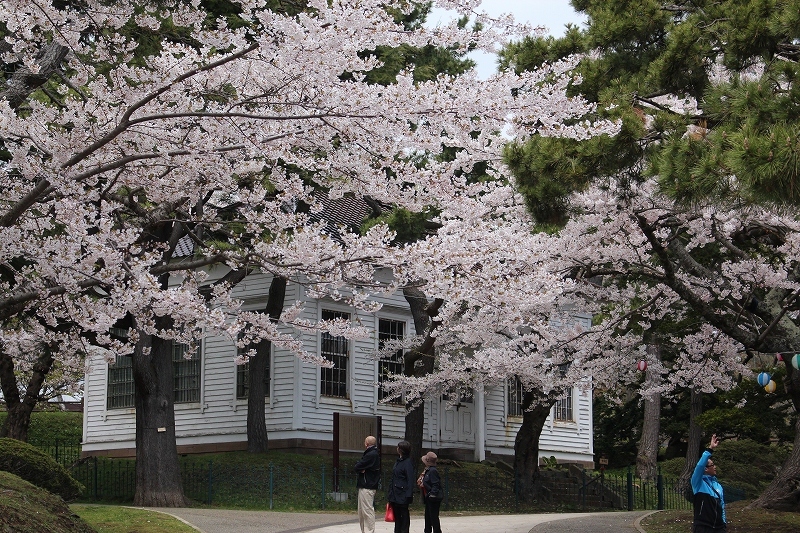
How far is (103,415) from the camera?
1102 inches

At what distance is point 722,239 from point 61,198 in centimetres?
1073

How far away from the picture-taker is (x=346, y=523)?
55.7 feet

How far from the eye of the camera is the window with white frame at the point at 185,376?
87.7 feet

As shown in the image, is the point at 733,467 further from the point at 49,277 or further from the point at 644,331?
the point at 49,277

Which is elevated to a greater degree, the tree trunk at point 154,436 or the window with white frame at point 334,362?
the window with white frame at point 334,362

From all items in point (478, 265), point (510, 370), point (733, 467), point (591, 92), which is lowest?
point (733, 467)

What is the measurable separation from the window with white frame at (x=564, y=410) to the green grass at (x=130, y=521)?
18066 millimetres

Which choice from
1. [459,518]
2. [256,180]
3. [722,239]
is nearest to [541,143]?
[256,180]

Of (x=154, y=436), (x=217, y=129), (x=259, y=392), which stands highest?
(x=217, y=129)

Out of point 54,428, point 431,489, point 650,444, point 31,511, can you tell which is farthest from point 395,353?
point 54,428

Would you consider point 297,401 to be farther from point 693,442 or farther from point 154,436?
point 693,442

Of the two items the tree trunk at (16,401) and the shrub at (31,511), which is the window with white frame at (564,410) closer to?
the tree trunk at (16,401)

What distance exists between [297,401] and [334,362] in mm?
1797

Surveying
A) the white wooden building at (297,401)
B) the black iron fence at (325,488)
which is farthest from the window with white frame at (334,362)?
the black iron fence at (325,488)
